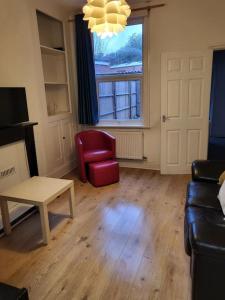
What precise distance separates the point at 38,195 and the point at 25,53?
1.89 metres

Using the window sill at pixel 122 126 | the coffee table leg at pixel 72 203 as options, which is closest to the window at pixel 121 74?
the window sill at pixel 122 126

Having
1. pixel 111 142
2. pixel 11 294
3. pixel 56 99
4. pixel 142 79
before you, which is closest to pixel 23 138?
pixel 111 142

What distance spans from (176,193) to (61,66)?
277cm

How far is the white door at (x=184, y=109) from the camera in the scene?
11.7 ft

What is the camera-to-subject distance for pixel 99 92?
439 cm

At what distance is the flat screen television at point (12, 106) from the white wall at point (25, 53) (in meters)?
0.22

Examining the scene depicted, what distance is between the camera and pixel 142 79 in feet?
13.2

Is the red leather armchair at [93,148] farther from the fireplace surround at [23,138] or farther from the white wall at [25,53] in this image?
the fireplace surround at [23,138]

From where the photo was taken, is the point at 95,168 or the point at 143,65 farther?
the point at 143,65

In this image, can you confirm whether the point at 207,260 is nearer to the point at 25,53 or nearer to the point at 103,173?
the point at 103,173

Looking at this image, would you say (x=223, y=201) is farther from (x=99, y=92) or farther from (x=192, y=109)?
(x=99, y=92)

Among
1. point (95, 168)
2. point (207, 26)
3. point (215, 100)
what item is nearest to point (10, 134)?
point (95, 168)

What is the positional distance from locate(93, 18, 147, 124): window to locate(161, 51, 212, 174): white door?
0.53 metres

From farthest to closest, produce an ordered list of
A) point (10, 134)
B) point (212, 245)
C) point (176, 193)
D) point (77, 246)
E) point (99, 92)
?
point (99, 92), point (176, 193), point (10, 134), point (77, 246), point (212, 245)
